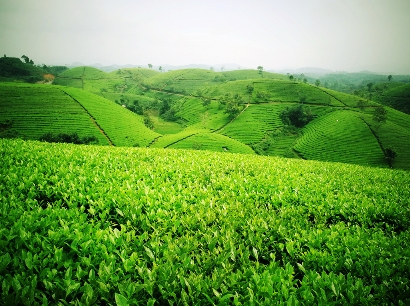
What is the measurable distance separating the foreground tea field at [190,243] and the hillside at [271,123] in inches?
2717

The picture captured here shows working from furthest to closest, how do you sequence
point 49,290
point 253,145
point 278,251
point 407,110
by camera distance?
point 407,110 → point 253,145 → point 278,251 → point 49,290

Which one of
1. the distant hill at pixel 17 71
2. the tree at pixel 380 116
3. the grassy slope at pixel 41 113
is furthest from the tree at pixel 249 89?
the distant hill at pixel 17 71

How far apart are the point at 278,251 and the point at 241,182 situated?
10.8 feet

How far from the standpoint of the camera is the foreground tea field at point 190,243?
9.84 feet

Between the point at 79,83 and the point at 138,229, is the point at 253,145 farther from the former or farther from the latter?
the point at 79,83

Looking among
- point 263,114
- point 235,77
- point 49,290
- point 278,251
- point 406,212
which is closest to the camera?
point 49,290

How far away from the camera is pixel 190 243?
4.07 metres

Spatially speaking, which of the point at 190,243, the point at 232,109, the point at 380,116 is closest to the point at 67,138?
the point at 232,109

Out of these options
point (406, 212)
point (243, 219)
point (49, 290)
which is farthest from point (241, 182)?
point (49, 290)

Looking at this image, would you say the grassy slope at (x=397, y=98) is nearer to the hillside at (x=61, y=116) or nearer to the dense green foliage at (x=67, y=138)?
the hillside at (x=61, y=116)

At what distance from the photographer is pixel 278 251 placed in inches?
174

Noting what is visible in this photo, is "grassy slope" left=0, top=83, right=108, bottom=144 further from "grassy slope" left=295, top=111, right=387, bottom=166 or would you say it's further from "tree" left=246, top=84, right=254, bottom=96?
"tree" left=246, top=84, right=254, bottom=96

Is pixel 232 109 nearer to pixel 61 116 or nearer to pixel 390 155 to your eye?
pixel 390 155

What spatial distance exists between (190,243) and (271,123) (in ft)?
331
